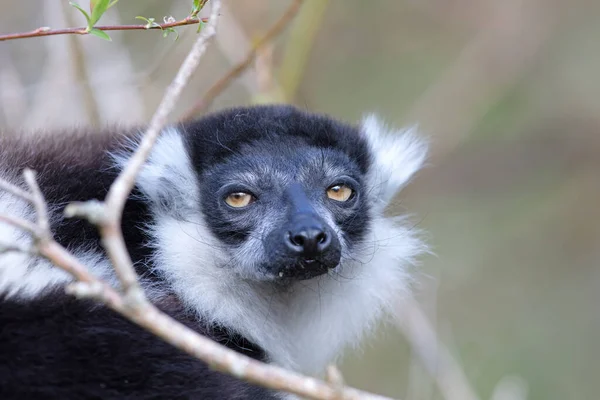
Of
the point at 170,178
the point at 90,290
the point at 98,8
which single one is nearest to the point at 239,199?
the point at 170,178

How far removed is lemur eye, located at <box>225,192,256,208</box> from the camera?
386 cm

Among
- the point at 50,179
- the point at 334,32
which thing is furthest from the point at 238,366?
the point at 334,32

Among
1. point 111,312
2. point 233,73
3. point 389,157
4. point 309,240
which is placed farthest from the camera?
point 233,73

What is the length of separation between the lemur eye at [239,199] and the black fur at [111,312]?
9 cm

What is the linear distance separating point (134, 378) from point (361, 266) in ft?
5.33

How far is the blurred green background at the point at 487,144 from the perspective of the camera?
26.2 feet

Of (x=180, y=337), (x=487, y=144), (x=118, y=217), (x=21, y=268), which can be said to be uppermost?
(x=487, y=144)

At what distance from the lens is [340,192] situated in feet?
13.2

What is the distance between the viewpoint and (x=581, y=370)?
8734mm

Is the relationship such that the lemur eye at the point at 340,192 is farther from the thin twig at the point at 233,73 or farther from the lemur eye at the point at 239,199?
the thin twig at the point at 233,73

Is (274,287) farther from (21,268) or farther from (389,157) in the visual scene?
(21,268)

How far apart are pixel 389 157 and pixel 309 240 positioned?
1.15 m

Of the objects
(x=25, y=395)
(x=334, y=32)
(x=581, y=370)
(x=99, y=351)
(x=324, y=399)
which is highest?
(x=334, y=32)

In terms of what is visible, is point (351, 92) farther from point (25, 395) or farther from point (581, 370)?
point (25, 395)
